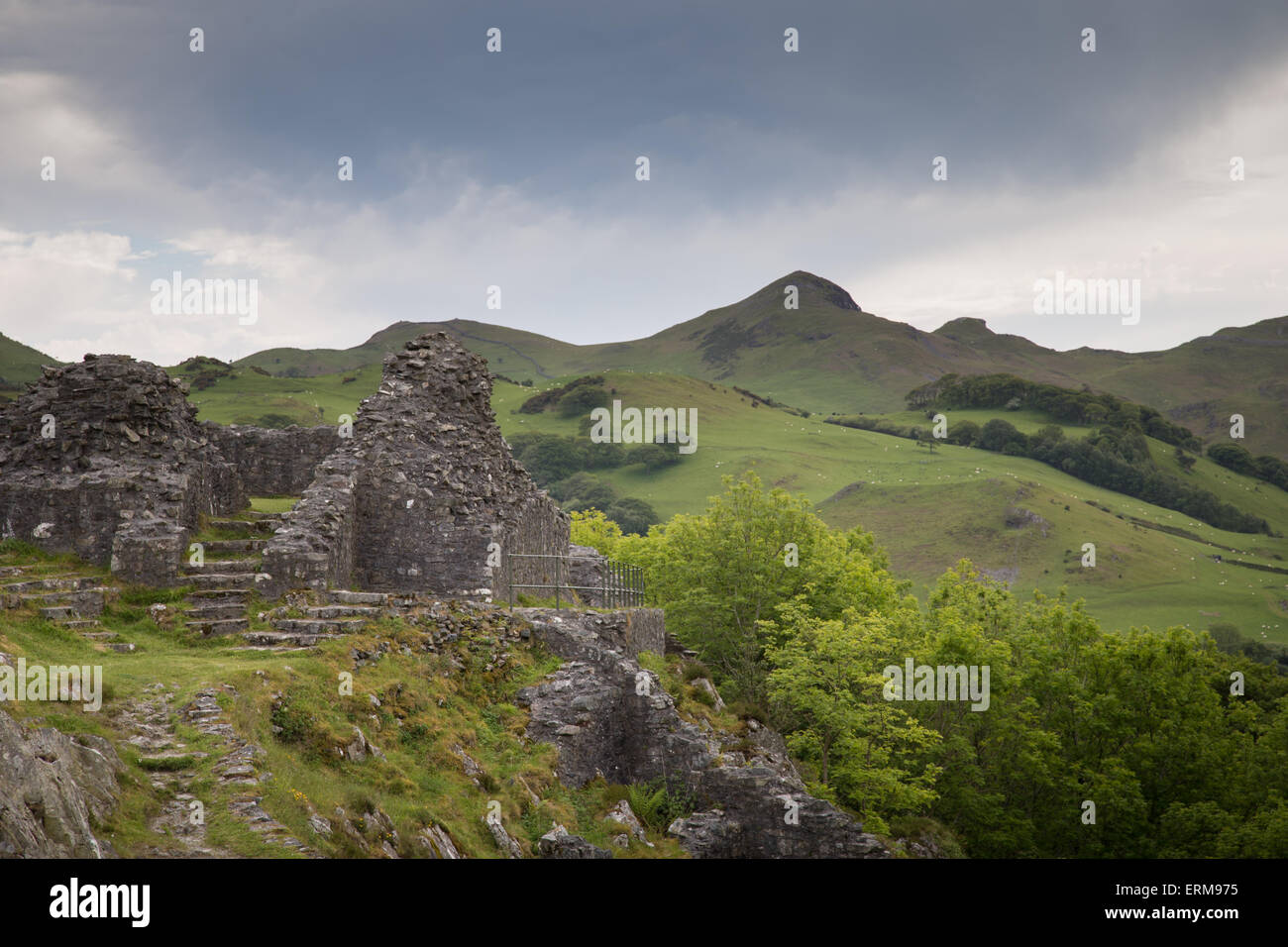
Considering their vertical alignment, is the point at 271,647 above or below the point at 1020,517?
above

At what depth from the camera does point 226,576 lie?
22031mm

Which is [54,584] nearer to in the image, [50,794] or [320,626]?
[320,626]

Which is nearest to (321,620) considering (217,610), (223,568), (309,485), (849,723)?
(217,610)

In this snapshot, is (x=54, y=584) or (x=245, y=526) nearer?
(x=54, y=584)

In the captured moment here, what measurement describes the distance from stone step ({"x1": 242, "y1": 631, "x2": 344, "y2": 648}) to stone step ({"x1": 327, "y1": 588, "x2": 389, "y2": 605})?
2.05 m

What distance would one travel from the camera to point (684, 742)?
2173cm

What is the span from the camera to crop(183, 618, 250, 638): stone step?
782 inches

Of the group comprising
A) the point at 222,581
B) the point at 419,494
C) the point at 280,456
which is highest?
the point at 280,456

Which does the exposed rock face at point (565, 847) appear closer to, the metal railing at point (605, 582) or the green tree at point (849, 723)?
the metal railing at point (605, 582)

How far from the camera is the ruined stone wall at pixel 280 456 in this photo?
1221 inches

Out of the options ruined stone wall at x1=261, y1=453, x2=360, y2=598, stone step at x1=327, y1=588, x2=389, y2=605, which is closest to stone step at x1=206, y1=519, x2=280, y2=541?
ruined stone wall at x1=261, y1=453, x2=360, y2=598

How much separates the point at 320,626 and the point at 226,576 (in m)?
3.66

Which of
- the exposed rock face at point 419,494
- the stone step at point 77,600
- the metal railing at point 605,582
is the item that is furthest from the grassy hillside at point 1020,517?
the stone step at point 77,600

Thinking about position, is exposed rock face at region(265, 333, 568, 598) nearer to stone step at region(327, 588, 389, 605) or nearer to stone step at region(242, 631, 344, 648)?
stone step at region(327, 588, 389, 605)
